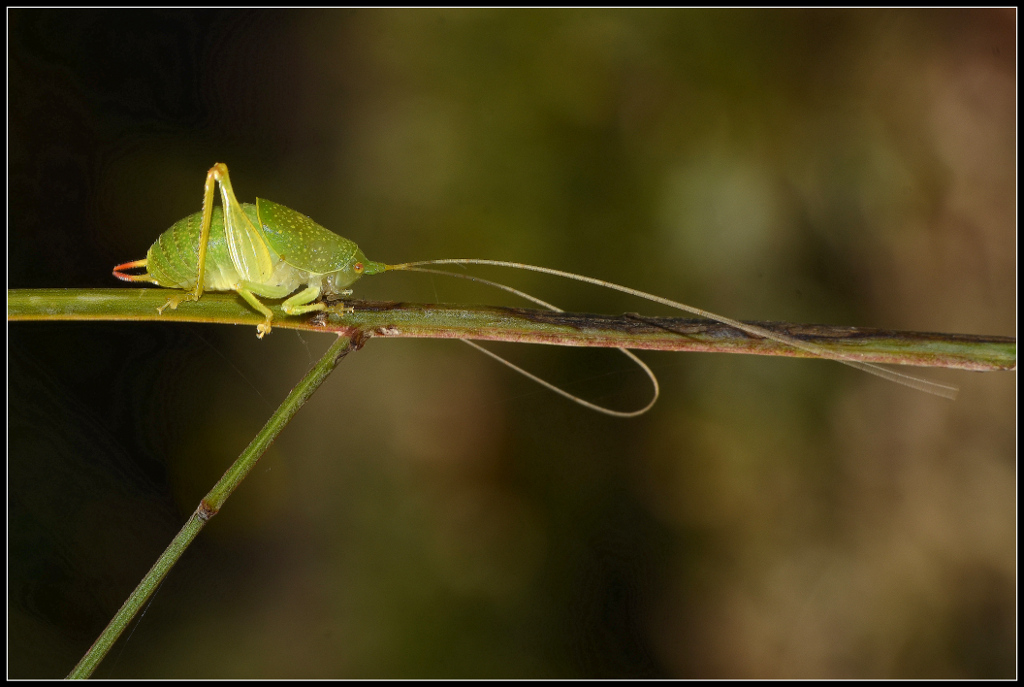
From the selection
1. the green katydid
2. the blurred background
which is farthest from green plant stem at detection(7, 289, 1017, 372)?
the blurred background

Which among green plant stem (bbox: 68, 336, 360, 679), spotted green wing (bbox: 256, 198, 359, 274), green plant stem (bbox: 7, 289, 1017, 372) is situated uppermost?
spotted green wing (bbox: 256, 198, 359, 274)

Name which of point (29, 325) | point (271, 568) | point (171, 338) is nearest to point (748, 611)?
point (271, 568)

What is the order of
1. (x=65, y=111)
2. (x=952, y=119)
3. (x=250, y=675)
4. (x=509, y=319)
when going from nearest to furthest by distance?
(x=509, y=319) → (x=65, y=111) → (x=250, y=675) → (x=952, y=119)

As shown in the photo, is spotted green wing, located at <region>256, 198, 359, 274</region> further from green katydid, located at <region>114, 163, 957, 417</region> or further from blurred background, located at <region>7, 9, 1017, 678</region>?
blurred background, located at <region>7, 9, 1017, 678</region>

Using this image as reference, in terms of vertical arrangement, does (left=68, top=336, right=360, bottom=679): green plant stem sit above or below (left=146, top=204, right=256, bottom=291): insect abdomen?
below

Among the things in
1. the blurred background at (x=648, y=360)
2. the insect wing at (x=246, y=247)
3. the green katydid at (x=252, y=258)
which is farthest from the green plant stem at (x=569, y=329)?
the blurred background at (x=648, y=360)

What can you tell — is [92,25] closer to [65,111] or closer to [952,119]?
[65,111]
